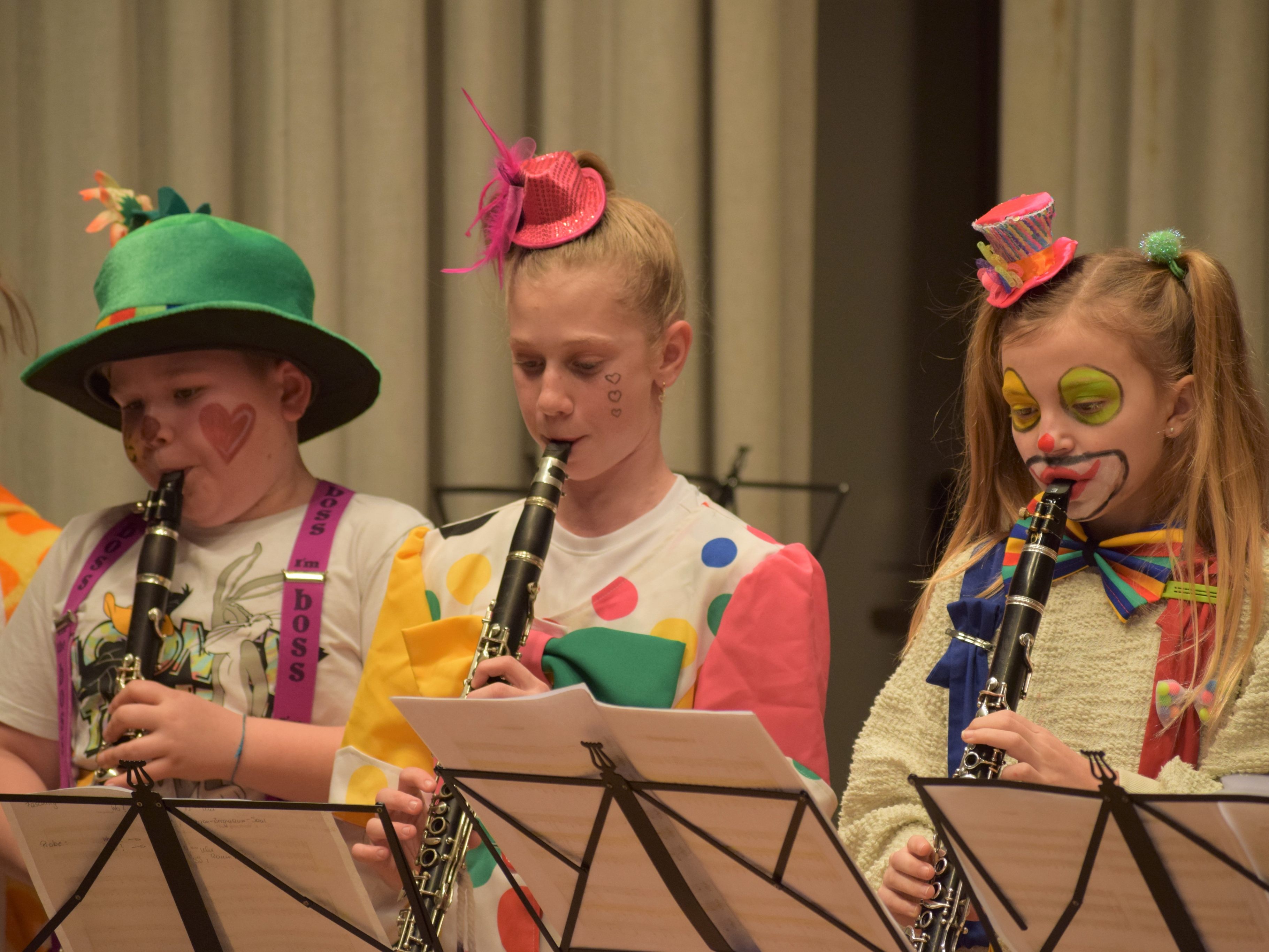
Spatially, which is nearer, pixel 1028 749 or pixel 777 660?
pixel 1028 749

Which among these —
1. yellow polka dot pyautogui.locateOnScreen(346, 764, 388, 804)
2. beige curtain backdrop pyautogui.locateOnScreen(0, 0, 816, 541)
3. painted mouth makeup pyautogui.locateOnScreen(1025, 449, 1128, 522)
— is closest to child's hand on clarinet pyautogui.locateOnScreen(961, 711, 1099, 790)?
painted mouth makeup pyautogui.locateOnScreen(1025, 449, 1128, 522)

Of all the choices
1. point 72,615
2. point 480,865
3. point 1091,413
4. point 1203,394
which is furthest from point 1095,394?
point 72,615

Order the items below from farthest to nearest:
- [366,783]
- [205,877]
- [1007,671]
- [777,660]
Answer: [366,783] → [777,660] → [1007,671] → [205,877]

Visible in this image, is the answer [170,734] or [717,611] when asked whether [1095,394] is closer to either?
[717,611]

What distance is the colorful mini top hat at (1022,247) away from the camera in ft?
5.30

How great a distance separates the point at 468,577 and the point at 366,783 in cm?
28

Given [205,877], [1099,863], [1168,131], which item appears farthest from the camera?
[1168,131]

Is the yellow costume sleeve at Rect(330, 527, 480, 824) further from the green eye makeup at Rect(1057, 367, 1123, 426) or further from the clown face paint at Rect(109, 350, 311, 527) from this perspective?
the green eye makeup at Rect(1057, 367, 1123, 426)

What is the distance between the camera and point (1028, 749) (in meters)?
1.32

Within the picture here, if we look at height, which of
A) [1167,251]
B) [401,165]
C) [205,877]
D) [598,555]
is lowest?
[205,877]

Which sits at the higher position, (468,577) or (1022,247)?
(1022,247)

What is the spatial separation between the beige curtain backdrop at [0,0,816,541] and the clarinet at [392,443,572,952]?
1.38 m

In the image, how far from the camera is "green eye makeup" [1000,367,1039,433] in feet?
5.12

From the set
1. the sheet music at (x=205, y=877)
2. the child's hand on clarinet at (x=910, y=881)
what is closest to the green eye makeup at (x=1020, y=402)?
the child's hand on clarinet at (x=910, y=881)
